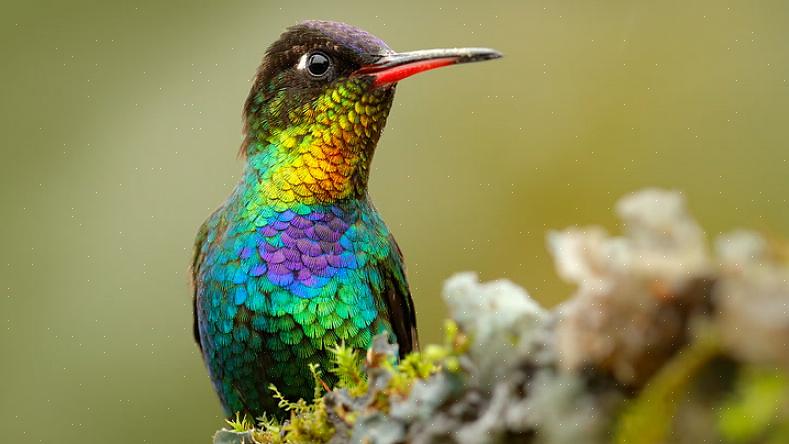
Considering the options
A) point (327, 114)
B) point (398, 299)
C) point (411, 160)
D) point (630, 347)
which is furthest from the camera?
point (411, 160)

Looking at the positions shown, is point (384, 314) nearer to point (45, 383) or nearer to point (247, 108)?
point (247, 108)

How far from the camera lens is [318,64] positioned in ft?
11.2

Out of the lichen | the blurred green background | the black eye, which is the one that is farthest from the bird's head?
the blurred green background

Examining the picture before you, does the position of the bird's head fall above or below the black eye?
below

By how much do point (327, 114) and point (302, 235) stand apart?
429 mm

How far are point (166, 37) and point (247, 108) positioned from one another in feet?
17.1

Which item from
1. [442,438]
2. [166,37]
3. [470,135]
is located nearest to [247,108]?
[442,438]

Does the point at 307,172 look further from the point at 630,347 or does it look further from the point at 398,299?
the point at 630,347

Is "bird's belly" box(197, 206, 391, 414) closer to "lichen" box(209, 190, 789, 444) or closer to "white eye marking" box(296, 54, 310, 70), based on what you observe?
"white eye marking" box(296, 54, 310, 70)

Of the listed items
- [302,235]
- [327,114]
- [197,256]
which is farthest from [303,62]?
[197,256]

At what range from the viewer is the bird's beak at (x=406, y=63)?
293 centimetres

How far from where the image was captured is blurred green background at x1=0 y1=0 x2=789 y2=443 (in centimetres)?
666

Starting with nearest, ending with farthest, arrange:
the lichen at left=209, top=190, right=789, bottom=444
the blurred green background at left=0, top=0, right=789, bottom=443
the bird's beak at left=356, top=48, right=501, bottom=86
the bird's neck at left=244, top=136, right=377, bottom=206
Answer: the lichen at left=209, top=190, right=789, bottom=444 → the bird's beak at left=356, top=48, right=501, bottom=86 → the bird's neck at left=244, top=136, right=377, bottom=206 → the blurred green background at left=0, top=0, right=789, bottom=443

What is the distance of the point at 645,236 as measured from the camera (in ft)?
3.82
